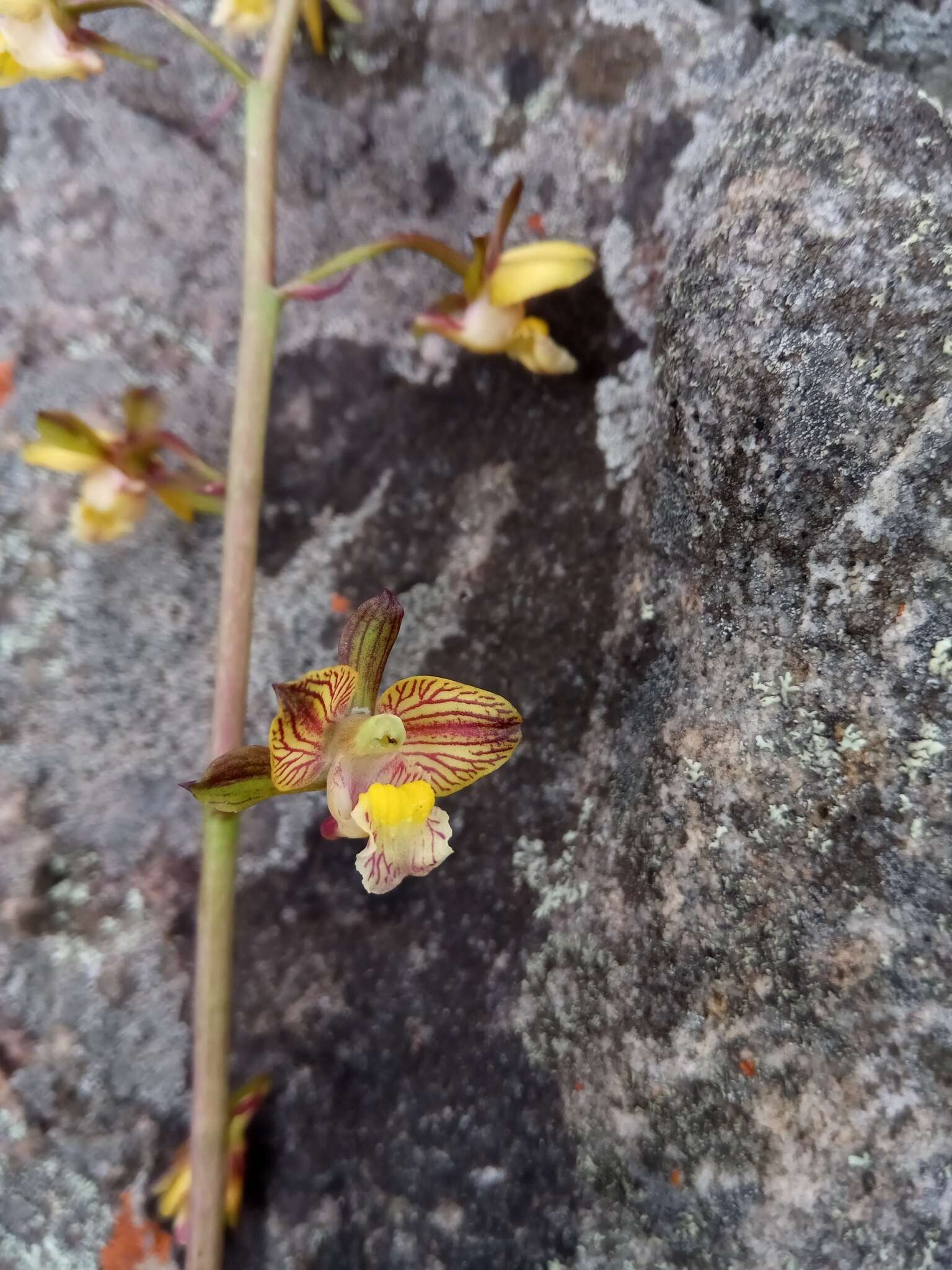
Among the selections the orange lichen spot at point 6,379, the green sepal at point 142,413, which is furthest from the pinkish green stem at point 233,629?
the orange lichen spot at point 6,379

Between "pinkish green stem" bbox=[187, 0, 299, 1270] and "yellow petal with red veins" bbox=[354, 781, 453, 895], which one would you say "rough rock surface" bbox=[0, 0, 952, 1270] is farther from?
"yellow petal with red veins" bbox=[354, 781, 453, 895]

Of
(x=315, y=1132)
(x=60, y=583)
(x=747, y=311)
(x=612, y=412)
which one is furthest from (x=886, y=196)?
(x=315, y=1132)

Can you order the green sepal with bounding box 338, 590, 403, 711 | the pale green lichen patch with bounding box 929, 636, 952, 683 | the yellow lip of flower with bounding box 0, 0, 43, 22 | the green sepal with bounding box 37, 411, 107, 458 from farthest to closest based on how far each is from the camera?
the green sepal with bounding box 37, 411, 107, 458
the yellow lip of flower with bounding box 0, 0, 43, 22
the green sepal with bounding box 338, 590, 403, 711
the pale green lichen patch with bounding box 929, 636, 952, 683

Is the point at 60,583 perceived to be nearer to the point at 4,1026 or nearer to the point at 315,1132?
the point at 4,1026

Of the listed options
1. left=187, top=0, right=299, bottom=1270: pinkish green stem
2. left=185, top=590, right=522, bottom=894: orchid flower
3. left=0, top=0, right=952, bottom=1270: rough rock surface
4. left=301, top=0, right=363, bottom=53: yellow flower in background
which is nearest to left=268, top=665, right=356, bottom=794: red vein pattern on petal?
left=185, top=590, right=522, bottom=894: orchid flower

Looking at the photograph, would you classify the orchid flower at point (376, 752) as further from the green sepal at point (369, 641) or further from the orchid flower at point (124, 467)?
the orchid flower at point (124, 467)
